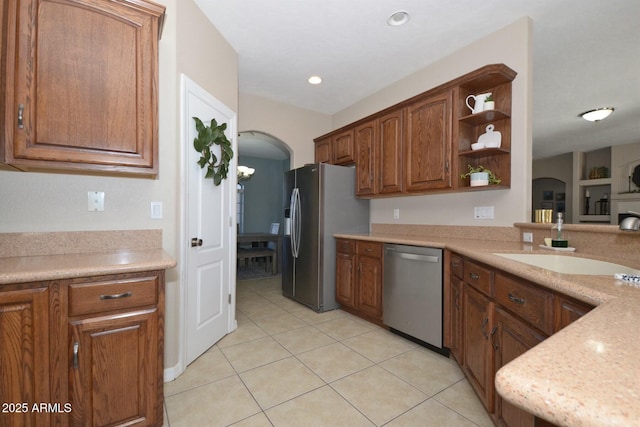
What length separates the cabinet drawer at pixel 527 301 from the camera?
1111mm

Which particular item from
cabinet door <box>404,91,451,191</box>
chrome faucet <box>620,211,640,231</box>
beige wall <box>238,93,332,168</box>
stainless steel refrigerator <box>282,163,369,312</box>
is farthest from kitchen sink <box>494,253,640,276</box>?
beige wall <box>238,93,332,168</box>

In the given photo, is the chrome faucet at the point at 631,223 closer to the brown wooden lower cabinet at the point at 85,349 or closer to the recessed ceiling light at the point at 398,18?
the recessed ceiling light at the point at 398,18

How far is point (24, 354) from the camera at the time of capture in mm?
1155

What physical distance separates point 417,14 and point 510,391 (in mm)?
2718

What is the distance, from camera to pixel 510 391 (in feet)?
1.37

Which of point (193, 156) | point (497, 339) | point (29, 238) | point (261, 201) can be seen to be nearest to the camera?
point (497, 339)

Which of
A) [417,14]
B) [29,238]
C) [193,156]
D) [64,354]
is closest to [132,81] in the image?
[193,156]

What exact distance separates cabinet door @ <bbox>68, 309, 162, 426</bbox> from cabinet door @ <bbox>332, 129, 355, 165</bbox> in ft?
9.27

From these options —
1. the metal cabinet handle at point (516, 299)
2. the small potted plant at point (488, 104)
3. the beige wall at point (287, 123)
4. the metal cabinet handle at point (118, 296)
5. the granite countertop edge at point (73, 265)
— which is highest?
the beige wall at point (287, 123)

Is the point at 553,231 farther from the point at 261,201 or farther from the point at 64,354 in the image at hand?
the point at 261,201

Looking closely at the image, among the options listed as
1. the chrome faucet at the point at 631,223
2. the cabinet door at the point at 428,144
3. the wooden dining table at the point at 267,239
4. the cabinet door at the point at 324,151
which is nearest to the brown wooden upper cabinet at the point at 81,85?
the cabinet door at the point at 428,144

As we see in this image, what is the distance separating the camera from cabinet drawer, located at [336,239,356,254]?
319 cm

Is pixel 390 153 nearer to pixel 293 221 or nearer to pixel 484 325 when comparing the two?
pixel 293 221

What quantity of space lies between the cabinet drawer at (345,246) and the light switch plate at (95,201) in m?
2.25
